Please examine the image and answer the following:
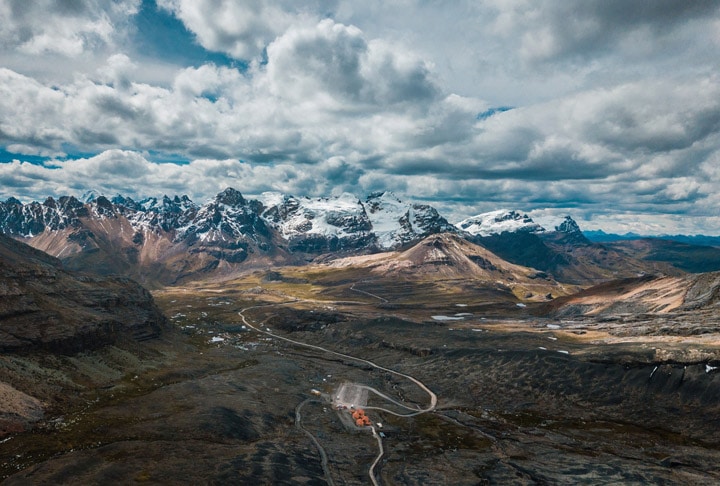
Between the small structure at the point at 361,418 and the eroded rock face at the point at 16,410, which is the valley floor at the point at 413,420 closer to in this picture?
the small structure at the point at 361,418

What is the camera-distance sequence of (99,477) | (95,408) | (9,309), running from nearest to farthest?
(99,477), (95,408), (9,309)

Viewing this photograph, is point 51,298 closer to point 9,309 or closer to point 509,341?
point 9,309

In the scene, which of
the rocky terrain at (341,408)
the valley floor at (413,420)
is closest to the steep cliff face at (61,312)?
the rocky terrain at (341,408)

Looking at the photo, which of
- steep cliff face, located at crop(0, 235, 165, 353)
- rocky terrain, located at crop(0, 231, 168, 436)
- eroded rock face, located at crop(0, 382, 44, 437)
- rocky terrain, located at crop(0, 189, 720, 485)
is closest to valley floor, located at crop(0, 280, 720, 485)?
rocky terrain, located at crop(0, 189, 720, 485)

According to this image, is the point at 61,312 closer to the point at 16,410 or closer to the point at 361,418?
the point at 16,410

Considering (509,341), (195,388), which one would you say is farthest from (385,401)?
(509,341)

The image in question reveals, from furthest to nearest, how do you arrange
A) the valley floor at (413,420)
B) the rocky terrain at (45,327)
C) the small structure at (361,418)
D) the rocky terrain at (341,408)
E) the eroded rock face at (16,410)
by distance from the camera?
1. the small structure at (361,418)
2. the rocky terrain at (45,327)
3. the eroded rock face at (16,410)
4. the rocky terrain at (341,408)
5. the valley floor at (413,420)

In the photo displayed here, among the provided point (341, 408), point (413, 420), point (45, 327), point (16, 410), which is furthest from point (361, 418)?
point (45, 327)
